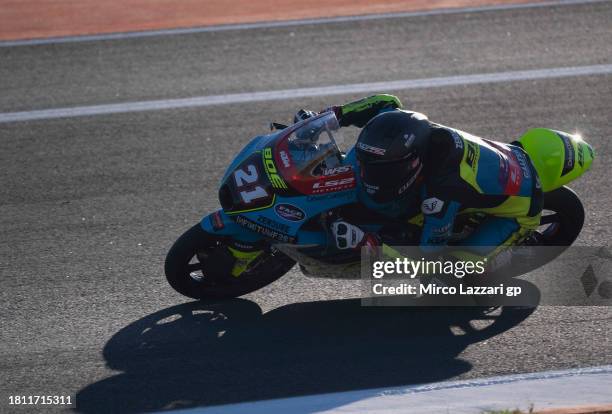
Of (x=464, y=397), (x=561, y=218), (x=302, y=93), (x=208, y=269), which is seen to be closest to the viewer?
(x=464, y=397)

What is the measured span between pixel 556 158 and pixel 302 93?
15.4 ft

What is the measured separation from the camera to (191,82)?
11125mm

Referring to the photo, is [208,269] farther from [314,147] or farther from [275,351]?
[314,147]

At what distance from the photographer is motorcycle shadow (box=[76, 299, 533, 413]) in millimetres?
5336

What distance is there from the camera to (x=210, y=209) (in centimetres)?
795

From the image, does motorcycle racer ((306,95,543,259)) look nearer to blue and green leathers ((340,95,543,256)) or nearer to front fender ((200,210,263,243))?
blue and green leathers ((340,95,543,256))

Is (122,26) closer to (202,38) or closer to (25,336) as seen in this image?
(202,38)

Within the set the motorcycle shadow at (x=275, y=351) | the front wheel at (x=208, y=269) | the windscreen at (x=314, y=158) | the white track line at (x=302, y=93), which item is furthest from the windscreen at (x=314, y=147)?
the white track line at (x=302, y=93)

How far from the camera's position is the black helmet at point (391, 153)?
5621mm

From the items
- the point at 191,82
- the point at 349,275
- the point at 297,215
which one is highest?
the point at 191,82

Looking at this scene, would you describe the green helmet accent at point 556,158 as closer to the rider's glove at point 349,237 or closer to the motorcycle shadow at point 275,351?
the motorcycle shadow at point 275,351

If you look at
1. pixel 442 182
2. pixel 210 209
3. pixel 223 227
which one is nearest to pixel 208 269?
pixel 223 227

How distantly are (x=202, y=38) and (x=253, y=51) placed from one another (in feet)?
3.30

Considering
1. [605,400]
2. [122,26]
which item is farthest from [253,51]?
[605,400]
